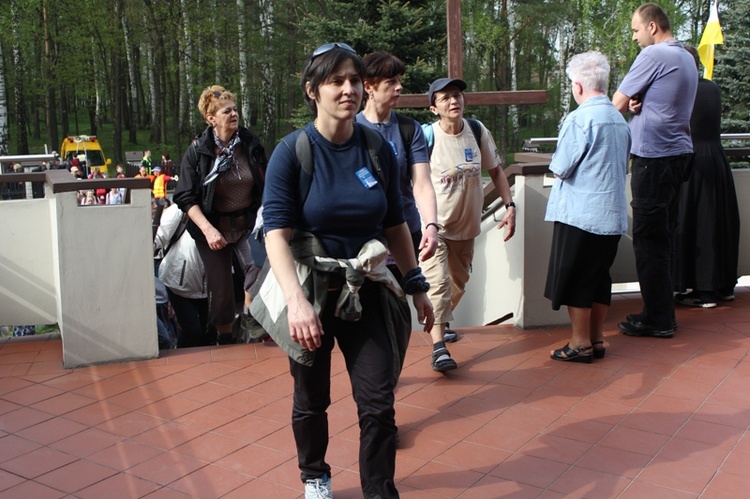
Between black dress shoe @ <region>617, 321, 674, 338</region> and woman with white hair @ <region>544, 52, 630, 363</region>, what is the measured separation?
0.72 metres

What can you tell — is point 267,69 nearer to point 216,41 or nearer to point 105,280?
point 216,41

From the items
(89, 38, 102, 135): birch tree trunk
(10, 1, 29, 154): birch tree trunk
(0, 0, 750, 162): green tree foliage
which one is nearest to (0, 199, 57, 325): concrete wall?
(0, 0, 750, 162): green tree foliage

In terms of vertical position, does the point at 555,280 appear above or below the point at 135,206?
below

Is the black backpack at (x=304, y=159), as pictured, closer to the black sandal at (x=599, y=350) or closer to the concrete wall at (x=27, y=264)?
the black sandal at (x=599, y=350)

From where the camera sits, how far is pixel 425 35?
54.5 feet

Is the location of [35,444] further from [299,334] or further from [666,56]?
[666,56]

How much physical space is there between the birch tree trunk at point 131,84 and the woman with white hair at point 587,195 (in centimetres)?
3418

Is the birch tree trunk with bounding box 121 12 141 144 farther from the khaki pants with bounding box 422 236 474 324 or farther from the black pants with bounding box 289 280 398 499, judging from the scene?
the black pants with bounding box 289 280 398 499

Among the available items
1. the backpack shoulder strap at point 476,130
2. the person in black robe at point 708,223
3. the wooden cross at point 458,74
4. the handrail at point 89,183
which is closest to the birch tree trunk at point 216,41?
the wooden cross at point 458,74

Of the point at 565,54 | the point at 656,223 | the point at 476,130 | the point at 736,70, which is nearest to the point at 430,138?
the point at 476,130

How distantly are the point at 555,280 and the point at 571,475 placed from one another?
174 cm

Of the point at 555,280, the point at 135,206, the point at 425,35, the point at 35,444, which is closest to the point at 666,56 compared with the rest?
the point at 555,280

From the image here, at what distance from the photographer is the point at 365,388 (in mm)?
3051

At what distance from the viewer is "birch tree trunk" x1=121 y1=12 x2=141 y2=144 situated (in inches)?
1412
